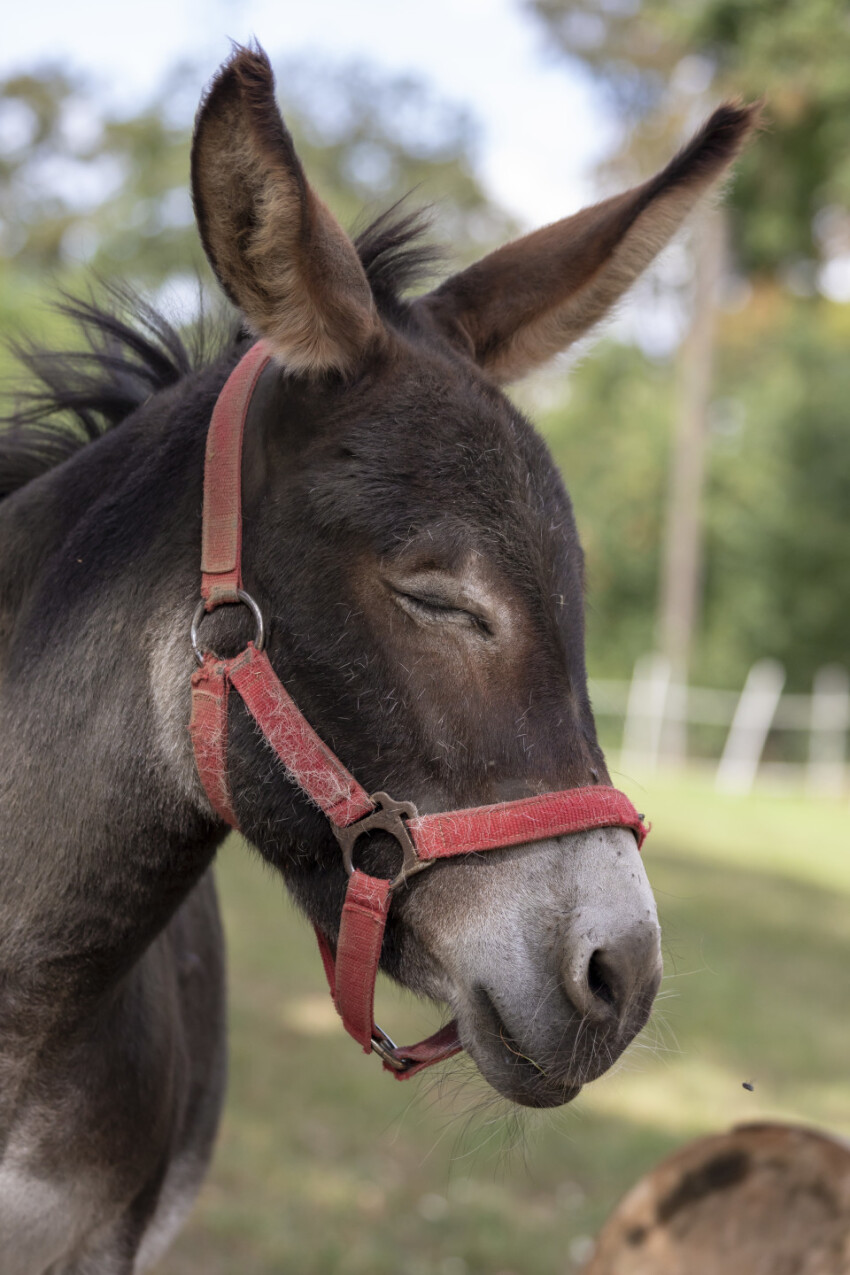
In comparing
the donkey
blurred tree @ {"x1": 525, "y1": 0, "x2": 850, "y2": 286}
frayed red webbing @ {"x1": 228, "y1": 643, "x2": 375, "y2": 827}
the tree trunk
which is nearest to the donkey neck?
the donkey

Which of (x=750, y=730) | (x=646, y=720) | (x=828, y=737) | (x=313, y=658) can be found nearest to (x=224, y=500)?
(x=313, y=658)

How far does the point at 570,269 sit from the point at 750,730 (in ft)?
66.1

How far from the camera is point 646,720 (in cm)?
2141

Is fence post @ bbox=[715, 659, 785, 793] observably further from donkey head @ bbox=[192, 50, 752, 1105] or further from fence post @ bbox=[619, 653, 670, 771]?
donkey head @ bbox=[192, 50, 752, 1105]

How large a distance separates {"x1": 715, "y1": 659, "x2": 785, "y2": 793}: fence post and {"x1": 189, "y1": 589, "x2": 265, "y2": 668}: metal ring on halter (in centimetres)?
1886

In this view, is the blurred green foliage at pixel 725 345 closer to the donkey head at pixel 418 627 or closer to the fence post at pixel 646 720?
the fence post at pixel 646 720

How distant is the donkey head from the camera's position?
1.63 m

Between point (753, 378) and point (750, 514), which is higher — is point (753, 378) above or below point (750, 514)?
above

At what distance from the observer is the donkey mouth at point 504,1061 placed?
1.66 meters

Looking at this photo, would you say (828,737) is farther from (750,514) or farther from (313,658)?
(313,658)

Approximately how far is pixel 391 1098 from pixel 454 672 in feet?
14.0

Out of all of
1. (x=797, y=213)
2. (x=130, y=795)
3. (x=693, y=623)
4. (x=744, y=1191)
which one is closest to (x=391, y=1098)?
(x=744, y=1191)

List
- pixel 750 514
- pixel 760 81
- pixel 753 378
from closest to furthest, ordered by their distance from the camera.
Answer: pixel 760 81, pixel 750 514, pixel 753 378

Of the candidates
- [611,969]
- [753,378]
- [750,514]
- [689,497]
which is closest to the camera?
[611,969]
